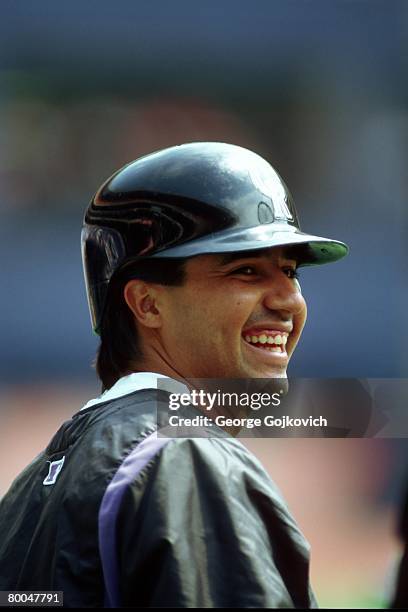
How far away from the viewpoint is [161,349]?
2645 millimetres

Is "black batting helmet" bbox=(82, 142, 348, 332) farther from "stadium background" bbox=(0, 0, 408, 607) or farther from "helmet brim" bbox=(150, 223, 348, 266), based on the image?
"stadium background" bbox=(0, 0, 408, 607)

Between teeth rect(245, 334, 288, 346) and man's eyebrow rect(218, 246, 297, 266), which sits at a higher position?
man's eyebrow rect(218, 246, 297, 266)

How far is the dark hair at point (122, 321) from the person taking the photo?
8.59 ft

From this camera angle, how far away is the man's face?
257cm

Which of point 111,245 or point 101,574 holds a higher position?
point 111,245

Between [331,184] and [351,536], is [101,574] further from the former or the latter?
[331,184]

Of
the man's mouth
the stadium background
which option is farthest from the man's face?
the stadium background

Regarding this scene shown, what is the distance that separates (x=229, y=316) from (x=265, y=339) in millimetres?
126

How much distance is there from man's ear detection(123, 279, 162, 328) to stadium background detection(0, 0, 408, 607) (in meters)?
5.05

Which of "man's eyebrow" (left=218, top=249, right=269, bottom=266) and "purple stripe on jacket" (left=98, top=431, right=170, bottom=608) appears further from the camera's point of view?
"man's eyebrow" (left=218, top=249, right=269, bottom=266)

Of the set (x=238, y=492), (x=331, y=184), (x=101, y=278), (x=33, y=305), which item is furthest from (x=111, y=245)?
(x=331, y=184)

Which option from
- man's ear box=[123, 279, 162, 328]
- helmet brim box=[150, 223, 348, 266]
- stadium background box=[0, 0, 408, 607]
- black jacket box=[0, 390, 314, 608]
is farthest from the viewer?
stadium background box=[0, 0, 408, 607]

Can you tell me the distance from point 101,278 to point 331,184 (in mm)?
6108

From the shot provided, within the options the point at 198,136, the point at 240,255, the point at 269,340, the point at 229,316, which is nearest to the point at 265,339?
the point at 269,340
